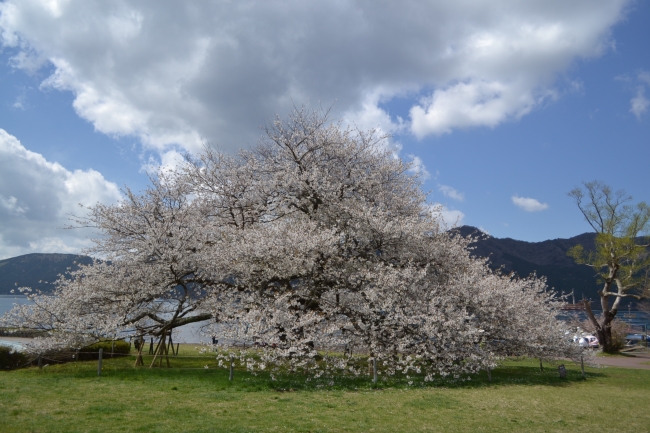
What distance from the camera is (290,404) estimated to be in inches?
375

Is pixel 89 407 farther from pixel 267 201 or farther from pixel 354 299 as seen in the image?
pixel 267 201

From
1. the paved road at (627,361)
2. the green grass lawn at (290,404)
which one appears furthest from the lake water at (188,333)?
the paved road at (627,361)

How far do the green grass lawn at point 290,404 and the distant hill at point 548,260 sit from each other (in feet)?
304

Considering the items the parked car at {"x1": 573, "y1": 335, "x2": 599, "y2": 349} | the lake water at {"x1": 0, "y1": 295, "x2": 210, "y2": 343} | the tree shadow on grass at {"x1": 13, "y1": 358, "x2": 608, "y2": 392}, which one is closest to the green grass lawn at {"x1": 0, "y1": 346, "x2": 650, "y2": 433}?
the tree shadow on grass at {"x1": 13, "y1": 358, "x2": 608, "y2": 392}

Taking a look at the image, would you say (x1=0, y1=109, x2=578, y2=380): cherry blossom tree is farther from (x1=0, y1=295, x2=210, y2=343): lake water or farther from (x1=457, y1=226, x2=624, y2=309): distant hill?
(x1=457, y1=226, x2=624, y2=309): distant hill

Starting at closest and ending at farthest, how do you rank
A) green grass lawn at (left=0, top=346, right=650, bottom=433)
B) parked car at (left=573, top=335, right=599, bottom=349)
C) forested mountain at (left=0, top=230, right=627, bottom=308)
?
green grass lawn at (left=0, top=346, right=650, bottom=433)
parked car at (left=573, top=335, right=599, bottom=349)
forested mountain at (left=0, top=230, right=627, bottom=308)

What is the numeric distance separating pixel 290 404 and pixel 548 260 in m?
132

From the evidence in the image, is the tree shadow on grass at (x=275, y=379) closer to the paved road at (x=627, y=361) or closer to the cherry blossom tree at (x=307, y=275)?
the cherry blossom tree at (x=307, y=275)

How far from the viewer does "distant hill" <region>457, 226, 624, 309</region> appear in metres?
104

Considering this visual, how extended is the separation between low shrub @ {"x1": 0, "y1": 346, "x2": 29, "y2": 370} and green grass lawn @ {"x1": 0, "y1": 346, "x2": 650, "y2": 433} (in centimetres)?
82

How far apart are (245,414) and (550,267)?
127m

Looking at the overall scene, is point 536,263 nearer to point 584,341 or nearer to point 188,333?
point 584,341

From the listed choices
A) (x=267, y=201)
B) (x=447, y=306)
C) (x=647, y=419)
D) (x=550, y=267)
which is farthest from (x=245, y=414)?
(x=550, y=267)

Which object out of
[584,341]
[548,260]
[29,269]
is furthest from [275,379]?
[29,269]
